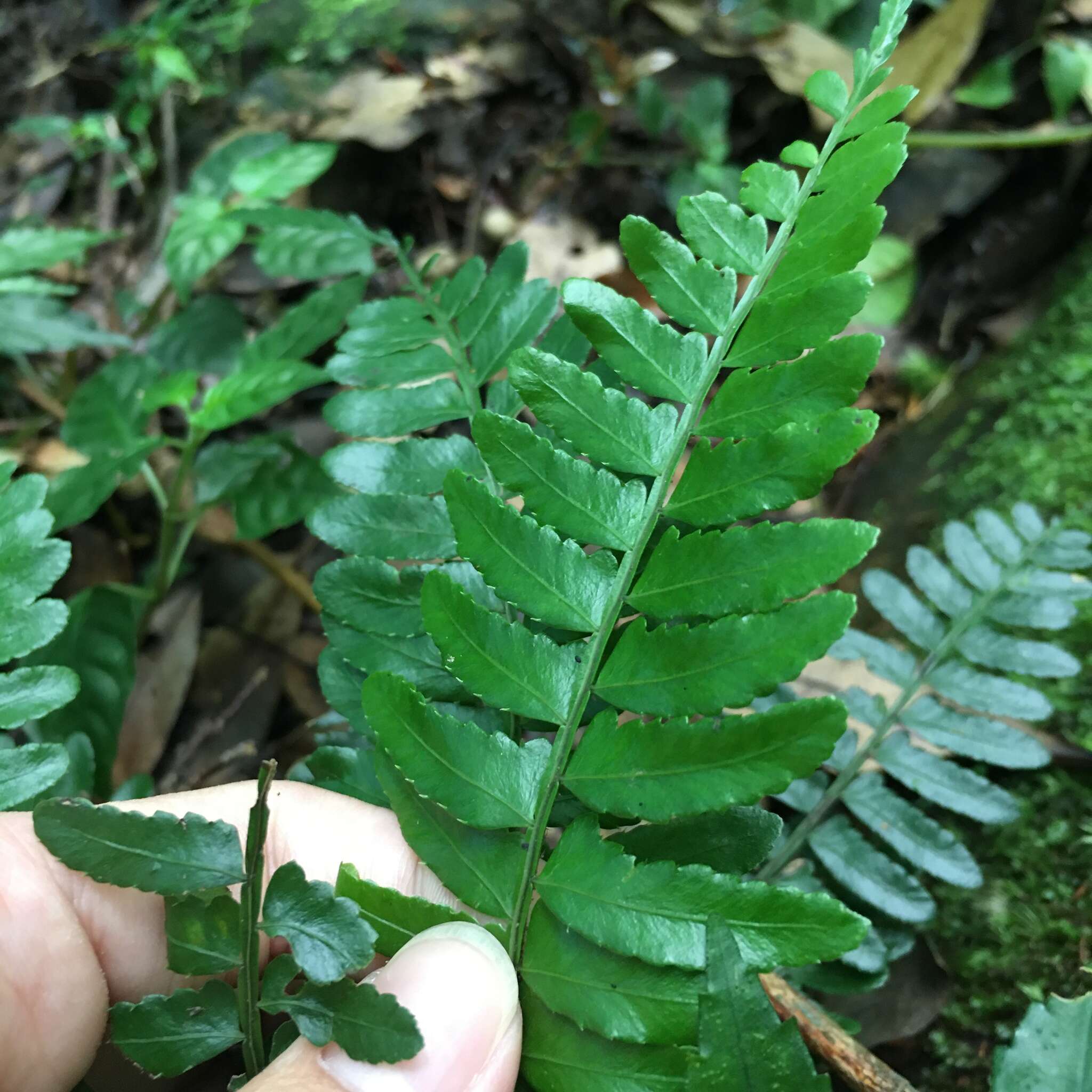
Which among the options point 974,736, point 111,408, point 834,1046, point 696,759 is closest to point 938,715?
point 974,736

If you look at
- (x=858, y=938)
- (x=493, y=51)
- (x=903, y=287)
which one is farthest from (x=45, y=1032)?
(x=493, y=51)

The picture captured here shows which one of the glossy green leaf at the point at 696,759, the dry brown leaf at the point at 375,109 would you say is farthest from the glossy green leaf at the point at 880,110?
the dry brown leaf at the point at 375,109

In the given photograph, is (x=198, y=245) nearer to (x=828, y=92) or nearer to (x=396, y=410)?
(x=396, y=410)

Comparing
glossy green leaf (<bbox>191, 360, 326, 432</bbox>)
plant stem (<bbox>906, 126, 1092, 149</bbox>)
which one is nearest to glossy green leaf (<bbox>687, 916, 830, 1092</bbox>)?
glossy green leaf (<bbox>191, 360, 326, 432</bbox>)

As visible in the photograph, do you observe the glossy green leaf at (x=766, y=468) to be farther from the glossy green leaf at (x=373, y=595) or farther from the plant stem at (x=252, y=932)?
the plant stem at (x=252, y=932)

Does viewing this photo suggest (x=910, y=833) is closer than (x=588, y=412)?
No

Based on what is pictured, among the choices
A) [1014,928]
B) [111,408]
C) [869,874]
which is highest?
[111,408]
